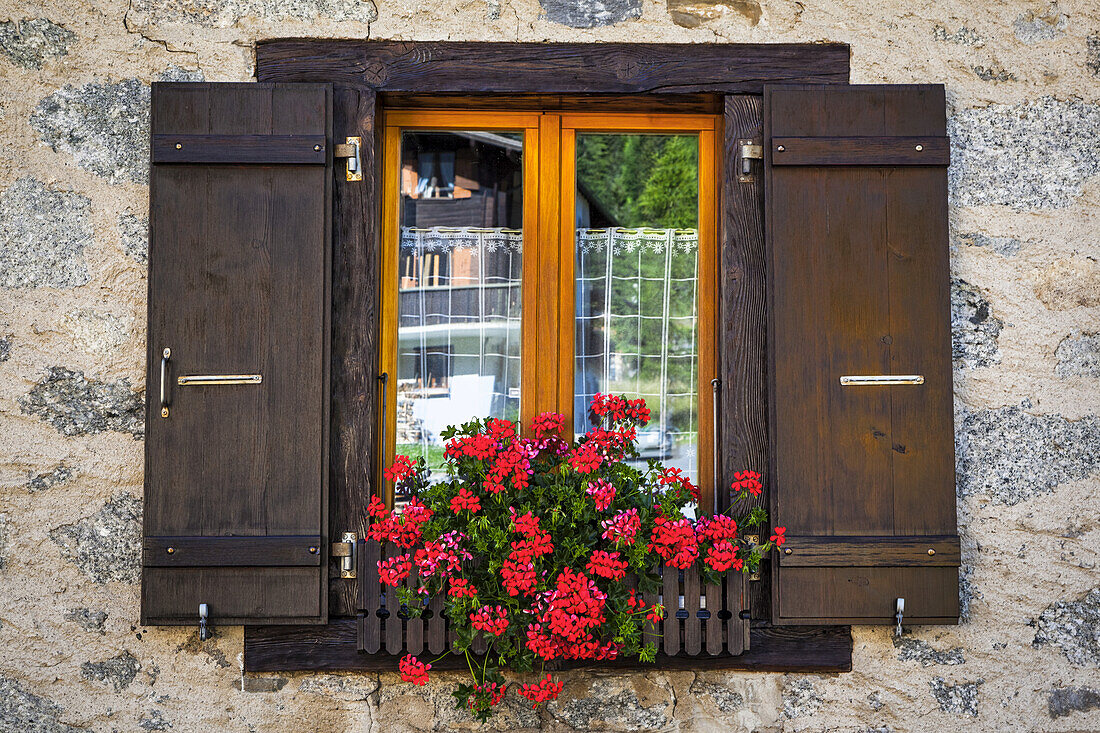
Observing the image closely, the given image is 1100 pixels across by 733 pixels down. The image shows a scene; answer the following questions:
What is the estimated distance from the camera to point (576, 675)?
2637 millimetres

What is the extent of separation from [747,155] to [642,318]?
603mm

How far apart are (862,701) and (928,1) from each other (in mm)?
2175

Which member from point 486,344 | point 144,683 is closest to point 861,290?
point 486,344

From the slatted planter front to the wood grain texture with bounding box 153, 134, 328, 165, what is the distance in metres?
1.15

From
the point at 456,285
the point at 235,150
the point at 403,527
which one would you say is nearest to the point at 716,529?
the point at 403,527

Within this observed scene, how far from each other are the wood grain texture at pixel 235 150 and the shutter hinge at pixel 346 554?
1122 mm

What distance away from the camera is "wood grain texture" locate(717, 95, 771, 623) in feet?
8.74

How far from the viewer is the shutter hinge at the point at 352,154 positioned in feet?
8.73

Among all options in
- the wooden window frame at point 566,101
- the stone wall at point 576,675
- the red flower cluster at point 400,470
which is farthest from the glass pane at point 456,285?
the stone wall at point 576,675

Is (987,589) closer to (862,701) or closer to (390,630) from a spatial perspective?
(862,701)

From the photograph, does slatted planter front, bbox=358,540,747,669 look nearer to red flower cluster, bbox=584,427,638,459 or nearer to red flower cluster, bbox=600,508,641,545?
red flower cluster, bbox=600,508,641,545

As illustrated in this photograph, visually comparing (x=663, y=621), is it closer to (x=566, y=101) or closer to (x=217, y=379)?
(x=217, y=379)

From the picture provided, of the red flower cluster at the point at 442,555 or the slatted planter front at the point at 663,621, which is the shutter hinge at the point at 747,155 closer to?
→ the slatted planter front at the point at 663,621

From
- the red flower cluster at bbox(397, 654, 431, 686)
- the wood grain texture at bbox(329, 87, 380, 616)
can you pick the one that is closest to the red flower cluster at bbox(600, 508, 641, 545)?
the red flower cluster at bbox(397, 654, 431, 686)
